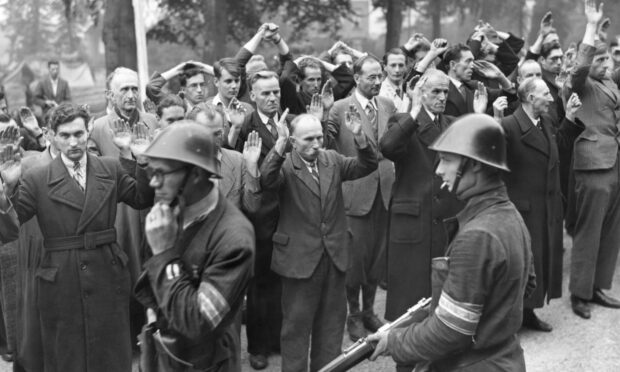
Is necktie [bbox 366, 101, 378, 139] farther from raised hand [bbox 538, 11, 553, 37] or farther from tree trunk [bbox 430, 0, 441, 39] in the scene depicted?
tree trunk [bbox 430, 0, 441, 39]

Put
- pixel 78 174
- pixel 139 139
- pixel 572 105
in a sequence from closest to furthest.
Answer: pixel 78 174, pixel 139 139, pixel 572 105

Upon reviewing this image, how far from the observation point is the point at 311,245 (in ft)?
16.5

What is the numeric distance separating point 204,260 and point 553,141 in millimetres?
4043

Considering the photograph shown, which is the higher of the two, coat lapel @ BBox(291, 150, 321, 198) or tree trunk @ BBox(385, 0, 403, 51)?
tree trunk @ BBox(385, 0, 403, 51)

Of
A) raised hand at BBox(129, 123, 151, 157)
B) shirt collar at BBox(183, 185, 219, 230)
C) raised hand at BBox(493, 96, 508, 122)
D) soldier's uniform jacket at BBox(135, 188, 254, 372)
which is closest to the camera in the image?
soldier's uniform jacket at BBox(135, 188, 254, 372)

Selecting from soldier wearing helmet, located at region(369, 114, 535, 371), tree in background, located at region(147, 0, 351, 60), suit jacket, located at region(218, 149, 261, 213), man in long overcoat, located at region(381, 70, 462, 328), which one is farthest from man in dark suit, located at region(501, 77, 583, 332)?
tree in background, located at region(147, 0, 351, 60)

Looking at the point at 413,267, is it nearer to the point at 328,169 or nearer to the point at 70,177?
the point at 328,169

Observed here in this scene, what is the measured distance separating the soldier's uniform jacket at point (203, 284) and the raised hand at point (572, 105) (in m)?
4.11

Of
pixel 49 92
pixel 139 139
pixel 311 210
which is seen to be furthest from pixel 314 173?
pixel 49 92

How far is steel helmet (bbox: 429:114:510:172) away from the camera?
3.08 m

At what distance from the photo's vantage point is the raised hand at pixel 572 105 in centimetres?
617

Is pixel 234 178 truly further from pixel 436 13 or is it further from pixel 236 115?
pixel 436 13

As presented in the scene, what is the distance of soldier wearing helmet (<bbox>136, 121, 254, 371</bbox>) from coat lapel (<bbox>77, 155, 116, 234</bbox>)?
1.64 m

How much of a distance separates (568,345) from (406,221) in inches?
72.8
